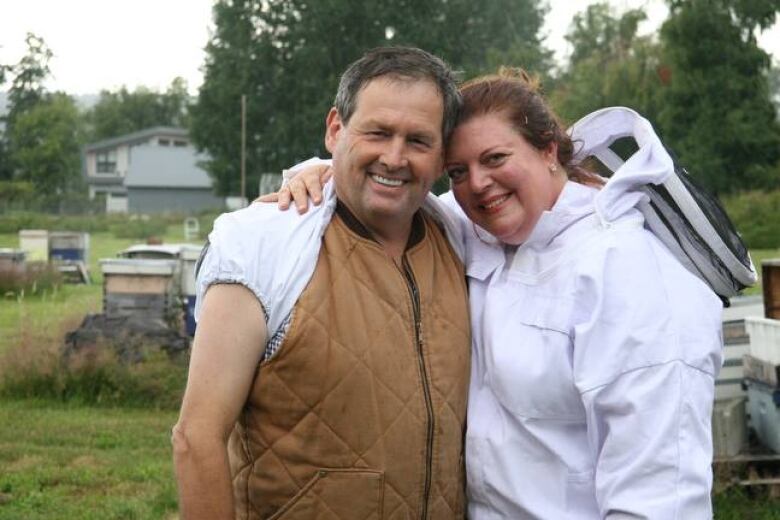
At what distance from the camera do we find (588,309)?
2.65 m

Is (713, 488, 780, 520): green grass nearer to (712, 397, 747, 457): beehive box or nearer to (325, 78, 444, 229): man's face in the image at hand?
(712, 397, 747, 457): beehive box

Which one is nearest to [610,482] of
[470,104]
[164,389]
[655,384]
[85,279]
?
[655,384]

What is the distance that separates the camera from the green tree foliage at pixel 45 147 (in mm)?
67062

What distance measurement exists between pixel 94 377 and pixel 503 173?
27.4 ft

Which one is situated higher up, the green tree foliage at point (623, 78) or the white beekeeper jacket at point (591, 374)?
the green tree foliage at point (623, 78)

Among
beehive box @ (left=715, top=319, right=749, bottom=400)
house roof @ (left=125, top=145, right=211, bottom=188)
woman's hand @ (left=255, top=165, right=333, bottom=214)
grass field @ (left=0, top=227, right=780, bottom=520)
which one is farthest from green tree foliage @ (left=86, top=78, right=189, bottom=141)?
woman's hand @ (left=255, top=165, right=333, bottom=214)

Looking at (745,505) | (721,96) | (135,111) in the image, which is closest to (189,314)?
(745,505)

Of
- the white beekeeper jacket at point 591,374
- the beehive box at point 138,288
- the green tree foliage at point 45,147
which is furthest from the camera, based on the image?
the green tree foliage at point 45,147

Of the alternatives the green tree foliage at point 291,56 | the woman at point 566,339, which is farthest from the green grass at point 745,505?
the green tree foliage at point 291,56

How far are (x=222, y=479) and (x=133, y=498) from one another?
506cm

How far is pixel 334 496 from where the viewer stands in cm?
268

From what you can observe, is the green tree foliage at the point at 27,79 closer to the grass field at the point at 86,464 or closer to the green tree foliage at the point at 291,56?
the green tree foliage at the point at 291,56

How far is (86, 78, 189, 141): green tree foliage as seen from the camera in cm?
10375

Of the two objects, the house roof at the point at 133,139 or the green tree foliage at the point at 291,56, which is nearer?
the green tree foliage at the point at 291,56
